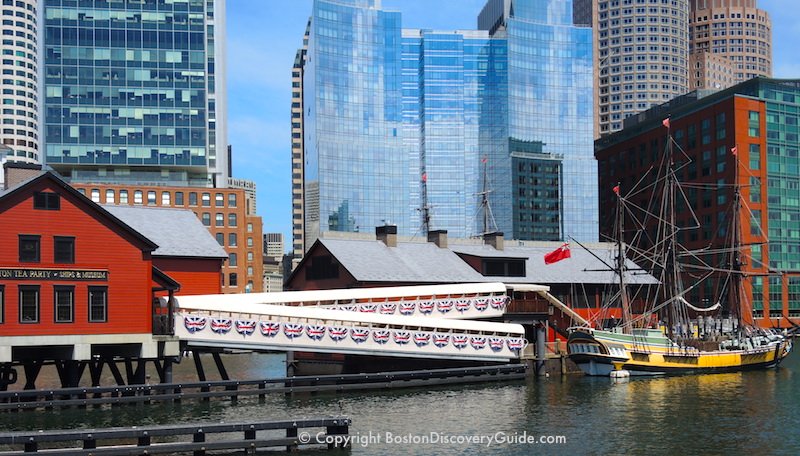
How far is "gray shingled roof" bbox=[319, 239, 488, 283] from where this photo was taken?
7081cm

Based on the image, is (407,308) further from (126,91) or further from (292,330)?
(126,91)

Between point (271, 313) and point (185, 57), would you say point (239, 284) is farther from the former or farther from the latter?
point (271, 313)

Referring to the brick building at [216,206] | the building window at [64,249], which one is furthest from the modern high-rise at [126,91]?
the building window at [64,249]

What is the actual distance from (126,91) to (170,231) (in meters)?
101

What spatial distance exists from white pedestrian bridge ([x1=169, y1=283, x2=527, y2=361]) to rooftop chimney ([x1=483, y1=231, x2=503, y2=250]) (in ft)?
44.6

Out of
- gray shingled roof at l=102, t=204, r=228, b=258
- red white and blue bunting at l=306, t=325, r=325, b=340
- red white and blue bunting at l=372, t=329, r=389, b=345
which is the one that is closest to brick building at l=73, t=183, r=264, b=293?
gray shingled roof at l=102, t=204, r=228, b=258

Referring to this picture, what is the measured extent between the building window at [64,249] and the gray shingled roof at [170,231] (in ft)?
43.0

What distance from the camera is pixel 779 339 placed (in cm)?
7906

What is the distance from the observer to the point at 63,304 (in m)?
50.7

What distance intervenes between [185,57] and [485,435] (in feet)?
447

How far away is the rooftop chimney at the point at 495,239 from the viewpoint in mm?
81625

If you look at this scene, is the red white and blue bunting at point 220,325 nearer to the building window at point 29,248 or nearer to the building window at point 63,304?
the building window at point 63,304

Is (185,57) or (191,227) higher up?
(185,57)

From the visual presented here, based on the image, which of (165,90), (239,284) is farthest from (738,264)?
(165,90)
